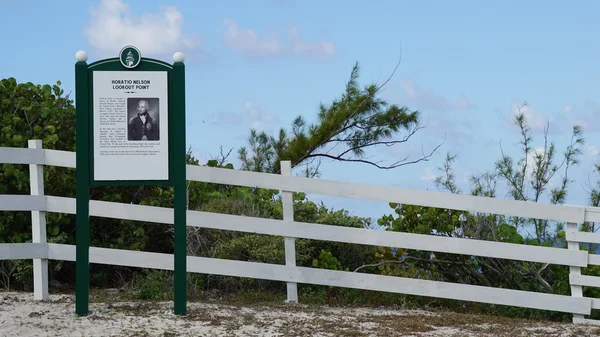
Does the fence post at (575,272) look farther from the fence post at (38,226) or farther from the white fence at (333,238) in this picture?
the fence post at (38,226)

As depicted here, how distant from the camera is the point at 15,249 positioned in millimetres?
9469

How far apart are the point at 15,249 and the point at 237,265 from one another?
2696 millimetres

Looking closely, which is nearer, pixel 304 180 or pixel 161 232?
pixel 304 180

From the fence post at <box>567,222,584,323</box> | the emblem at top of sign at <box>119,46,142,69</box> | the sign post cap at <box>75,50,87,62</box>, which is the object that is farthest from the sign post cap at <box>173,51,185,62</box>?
the fence post at <box>567,222,584,323</box>

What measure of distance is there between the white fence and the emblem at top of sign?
5.36 ft

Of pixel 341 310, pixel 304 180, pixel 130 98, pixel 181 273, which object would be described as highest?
pixel 130 98

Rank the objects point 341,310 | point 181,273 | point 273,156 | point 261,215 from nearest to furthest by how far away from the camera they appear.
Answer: point 181,273 < point 341,310 < point 261,215 < point 273,156

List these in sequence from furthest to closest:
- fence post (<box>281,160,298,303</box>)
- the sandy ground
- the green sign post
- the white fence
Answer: fence post (<box>281,160,298,303</box>), the white fence, the green sign post, the sandy ground

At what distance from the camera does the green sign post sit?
842 centimetres

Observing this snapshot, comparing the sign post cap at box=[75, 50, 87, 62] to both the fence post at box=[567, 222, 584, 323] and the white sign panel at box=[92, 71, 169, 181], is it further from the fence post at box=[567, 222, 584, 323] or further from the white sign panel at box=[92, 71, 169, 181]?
the fence post at box=[567, 222, 584, 323]

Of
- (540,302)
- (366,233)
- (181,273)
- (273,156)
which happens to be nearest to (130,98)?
(181,273)

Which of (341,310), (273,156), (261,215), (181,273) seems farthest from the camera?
(273,156)

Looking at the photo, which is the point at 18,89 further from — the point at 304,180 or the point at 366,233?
the point at 366,233

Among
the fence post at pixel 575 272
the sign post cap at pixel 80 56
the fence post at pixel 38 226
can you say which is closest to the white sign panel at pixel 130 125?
the sign post cap at pixel 80 56
